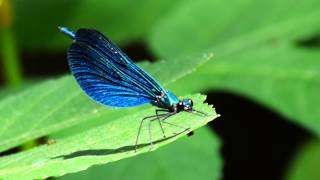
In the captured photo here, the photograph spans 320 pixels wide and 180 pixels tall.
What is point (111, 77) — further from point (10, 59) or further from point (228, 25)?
point (228, 25)

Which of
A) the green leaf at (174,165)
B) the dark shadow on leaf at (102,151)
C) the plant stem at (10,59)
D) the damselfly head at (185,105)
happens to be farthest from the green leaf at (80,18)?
the dark shadow on leaf at (102,151)

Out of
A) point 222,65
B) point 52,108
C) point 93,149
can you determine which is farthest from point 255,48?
point 93,149

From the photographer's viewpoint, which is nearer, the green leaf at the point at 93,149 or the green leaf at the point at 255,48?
the green leaf at the point at 93,149

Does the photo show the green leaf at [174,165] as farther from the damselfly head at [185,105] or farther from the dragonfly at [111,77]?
the damselfly head at [185,105]

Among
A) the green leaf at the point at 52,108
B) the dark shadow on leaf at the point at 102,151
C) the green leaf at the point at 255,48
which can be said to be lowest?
the dark shadow on leaf at the point at 102,151

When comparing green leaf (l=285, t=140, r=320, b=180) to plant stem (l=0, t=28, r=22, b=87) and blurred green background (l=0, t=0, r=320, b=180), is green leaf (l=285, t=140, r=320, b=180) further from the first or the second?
plant stem (l=0, t=28, r=22, b=87)

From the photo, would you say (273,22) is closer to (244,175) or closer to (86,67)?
(244,175)

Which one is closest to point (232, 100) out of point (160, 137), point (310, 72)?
point (310, 72)
